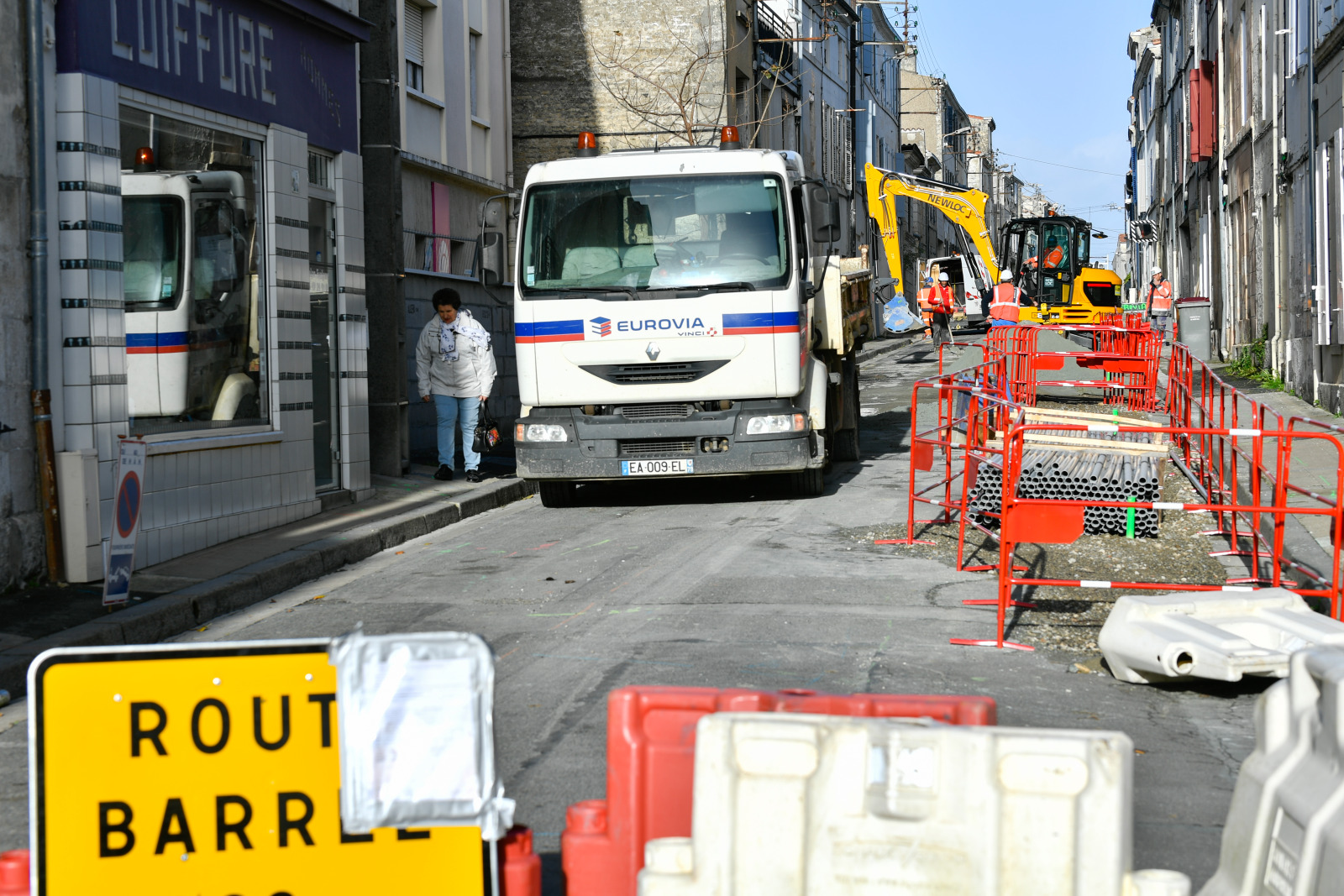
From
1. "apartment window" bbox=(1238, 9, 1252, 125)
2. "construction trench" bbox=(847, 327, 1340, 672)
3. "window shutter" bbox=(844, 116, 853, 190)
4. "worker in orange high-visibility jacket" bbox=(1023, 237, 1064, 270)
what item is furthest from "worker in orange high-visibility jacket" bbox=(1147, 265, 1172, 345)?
"construction trench" bbox=(847, 327, 1340, 672)

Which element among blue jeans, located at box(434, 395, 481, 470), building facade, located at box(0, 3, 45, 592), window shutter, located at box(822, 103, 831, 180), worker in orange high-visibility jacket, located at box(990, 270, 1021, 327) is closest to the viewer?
building facade, located at box(0, 3, 45, 592)

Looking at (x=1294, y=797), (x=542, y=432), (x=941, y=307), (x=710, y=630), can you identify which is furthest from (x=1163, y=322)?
(x=1294, y=797)

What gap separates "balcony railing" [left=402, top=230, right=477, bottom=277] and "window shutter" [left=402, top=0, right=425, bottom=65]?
221 cm

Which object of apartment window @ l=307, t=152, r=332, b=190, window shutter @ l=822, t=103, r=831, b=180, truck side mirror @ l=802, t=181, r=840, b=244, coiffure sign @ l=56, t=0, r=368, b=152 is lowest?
truck side mirror @ l=802, t=181, r=840, b=244

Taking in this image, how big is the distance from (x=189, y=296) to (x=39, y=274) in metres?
1.69

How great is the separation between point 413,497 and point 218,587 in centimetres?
429

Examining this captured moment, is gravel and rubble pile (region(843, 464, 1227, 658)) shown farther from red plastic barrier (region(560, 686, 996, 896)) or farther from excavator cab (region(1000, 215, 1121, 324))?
excavator cab (region(1000, 215, 1121, 324))

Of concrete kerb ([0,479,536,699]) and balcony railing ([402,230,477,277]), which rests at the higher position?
balcony railing ([402,230,477,277])

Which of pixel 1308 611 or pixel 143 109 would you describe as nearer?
pixel 1308 611

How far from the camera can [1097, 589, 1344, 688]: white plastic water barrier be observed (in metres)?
5.73

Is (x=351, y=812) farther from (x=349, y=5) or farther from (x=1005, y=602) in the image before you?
(x=349, y=5)

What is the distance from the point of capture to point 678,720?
3174mm

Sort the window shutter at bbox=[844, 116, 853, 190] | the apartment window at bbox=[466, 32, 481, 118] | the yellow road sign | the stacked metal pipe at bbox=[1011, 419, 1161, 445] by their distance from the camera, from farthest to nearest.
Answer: the window shutter at bbox=[844, 116, 853, 190] → the apartment window at bbox=[466, 32, 481, 118] → the stacked metal pipe at bbox=[1011, 419, 1161, 445] → the yellow road sign

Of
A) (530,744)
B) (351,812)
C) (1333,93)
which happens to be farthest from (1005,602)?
(1333,93)
